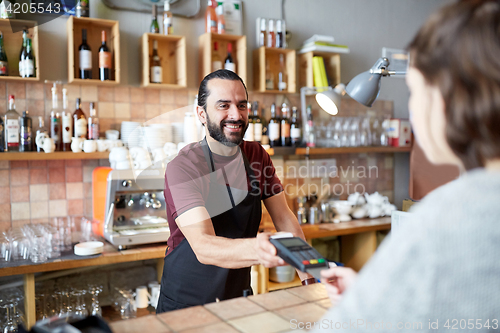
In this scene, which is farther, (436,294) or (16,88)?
(16,88)

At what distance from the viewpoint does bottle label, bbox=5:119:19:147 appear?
7.73ft

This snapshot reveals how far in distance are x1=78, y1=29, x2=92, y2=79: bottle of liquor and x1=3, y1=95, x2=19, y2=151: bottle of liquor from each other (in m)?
0.42

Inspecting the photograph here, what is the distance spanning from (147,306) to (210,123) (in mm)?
1474

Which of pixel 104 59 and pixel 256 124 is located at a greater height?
pixel 104 59

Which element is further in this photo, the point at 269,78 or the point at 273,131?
the point at 269,78

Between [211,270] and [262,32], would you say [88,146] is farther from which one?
[262,32]

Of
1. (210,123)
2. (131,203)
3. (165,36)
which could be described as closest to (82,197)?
(131,203)

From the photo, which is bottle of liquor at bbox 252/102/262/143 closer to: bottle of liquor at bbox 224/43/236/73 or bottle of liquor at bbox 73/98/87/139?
bottle of liquor at bbox 224/43/236/73

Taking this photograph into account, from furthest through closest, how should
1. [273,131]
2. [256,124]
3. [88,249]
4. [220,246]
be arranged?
[273,131], [256,124], [88,249], [220,246]

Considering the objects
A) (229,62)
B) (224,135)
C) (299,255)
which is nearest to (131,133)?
(229,62)

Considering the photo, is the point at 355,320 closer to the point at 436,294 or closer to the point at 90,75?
the point at 436,294

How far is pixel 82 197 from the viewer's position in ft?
8.97

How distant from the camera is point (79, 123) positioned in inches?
99.9

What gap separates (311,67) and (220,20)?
79cm
